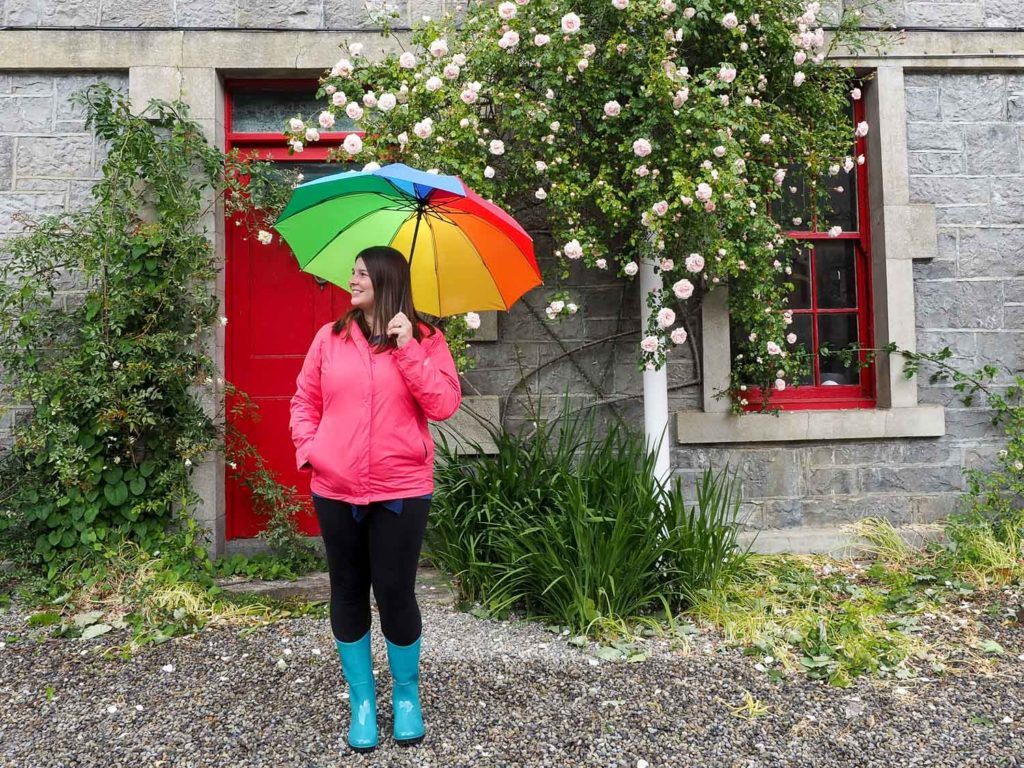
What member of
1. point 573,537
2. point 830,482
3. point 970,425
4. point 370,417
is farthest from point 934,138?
→ point 370,417

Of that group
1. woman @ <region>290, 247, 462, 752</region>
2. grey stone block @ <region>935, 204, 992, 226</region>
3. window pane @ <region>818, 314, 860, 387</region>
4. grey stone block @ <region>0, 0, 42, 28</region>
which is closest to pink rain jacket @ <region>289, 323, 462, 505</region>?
woman @ <region>290, 247, 462, 752</region>

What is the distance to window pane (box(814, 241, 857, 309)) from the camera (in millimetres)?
5426

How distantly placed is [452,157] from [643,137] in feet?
3.33

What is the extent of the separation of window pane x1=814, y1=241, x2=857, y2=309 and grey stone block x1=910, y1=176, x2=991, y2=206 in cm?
53

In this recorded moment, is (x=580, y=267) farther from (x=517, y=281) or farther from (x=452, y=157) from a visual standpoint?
(x=517, y=281)

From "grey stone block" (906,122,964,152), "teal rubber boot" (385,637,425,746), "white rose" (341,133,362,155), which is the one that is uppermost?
"grey stone block" (906,122,964,152)

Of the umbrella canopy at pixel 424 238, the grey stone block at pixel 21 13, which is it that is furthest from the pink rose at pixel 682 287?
the grey stone block at pixel 21 13

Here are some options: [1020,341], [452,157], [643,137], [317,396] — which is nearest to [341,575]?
[317,396]

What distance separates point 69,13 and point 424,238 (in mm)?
3598

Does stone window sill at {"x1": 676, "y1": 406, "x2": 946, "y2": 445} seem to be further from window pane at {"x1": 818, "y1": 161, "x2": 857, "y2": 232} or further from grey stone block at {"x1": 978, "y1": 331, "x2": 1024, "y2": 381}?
window pane at {"x1": 818, "y1": 161, "x2": 857, "y2": 232}

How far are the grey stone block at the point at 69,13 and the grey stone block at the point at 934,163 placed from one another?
538 centimetres

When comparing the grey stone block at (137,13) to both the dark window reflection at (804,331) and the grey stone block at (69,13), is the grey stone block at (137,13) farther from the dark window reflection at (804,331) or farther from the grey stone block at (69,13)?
the dark window reflection at (804,331)

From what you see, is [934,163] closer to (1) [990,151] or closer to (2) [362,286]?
(1) [990,151]

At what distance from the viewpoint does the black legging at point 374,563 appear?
266 centimetres
